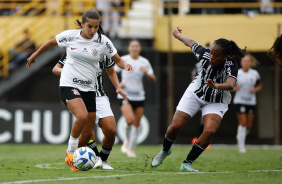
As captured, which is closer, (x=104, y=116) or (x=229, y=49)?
(x=229, y=49)

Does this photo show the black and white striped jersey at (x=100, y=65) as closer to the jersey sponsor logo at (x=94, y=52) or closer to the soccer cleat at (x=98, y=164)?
the jersey sponsor logo at (x=94, y=52)

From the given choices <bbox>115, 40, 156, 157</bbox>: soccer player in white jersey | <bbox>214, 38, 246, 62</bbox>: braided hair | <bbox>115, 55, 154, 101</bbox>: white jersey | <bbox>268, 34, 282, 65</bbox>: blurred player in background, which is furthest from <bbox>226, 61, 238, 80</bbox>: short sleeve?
<bbox>115, 55, 154, 101</bbox>: white jersey

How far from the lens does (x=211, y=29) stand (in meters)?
18.3

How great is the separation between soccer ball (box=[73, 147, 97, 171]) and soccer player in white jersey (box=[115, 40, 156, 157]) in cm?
471

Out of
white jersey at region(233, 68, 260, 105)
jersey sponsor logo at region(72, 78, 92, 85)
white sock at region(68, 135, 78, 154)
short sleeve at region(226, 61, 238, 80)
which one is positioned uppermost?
short sleeve at region(226, 61, 238, 80)

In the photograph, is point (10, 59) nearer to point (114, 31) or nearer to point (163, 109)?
point (114, 31)

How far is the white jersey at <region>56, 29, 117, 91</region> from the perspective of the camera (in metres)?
8.56

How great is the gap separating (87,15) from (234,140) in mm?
11975

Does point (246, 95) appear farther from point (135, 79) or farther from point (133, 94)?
point (133, 94)

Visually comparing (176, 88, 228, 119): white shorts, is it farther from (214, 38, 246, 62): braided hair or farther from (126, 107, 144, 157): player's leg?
(126, 107, 144, 157): player's leg

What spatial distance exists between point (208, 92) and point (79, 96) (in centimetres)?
189

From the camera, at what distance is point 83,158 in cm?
833

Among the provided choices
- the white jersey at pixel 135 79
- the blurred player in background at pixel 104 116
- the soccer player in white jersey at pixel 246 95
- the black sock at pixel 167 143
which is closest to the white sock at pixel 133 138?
the white jersey at pixel 135 79

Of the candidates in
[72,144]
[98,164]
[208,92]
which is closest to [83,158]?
[72,144]
